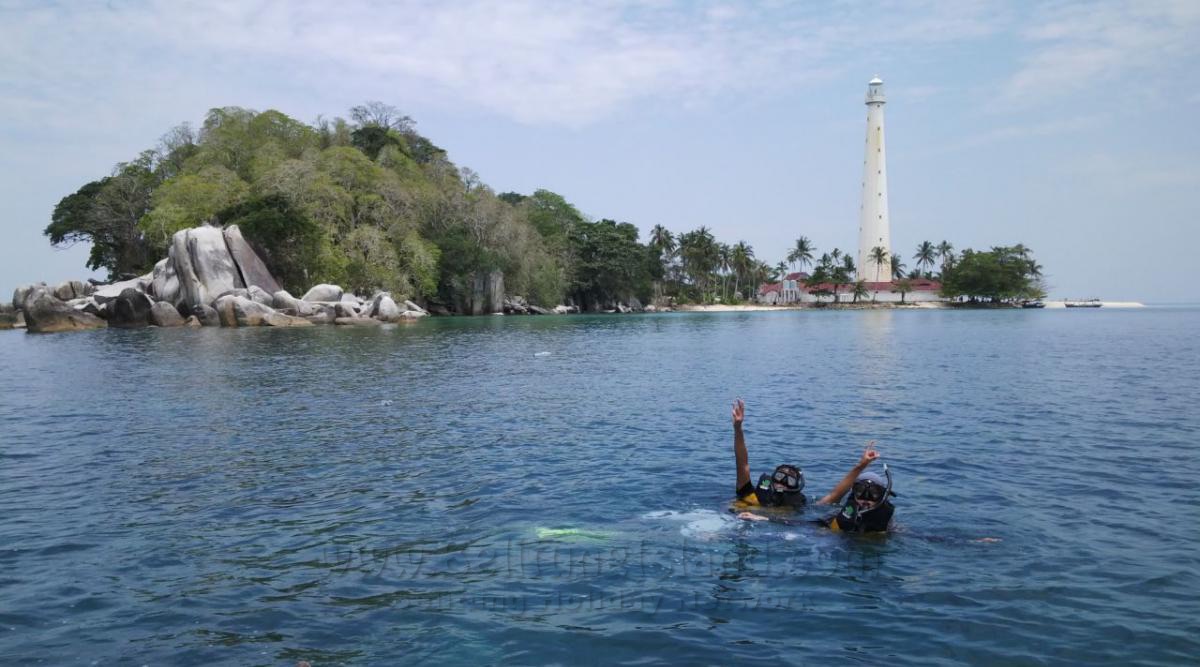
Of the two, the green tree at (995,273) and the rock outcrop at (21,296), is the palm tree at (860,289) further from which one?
the rock outcrop at (21,296)

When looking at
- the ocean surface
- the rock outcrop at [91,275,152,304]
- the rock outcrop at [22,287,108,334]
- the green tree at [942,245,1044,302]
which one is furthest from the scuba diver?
the green tree at [942,245,1044,302]

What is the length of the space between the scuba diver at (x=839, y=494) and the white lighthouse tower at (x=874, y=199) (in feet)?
454

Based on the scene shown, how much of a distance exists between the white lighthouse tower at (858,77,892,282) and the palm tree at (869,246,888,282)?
20 cm

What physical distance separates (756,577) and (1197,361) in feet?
124

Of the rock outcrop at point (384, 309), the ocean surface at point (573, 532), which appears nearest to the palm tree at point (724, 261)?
the rock outcrop at point (384, 309)

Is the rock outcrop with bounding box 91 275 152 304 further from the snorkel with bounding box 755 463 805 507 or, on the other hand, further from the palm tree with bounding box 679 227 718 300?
the palm tree with bounding box 679 227 718 300

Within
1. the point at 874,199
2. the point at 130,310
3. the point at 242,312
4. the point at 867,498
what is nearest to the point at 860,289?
the point at 874,199

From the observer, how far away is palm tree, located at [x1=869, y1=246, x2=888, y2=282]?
480ft

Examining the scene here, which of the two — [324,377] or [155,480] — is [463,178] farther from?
[155,480]

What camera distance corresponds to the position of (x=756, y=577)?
880cm

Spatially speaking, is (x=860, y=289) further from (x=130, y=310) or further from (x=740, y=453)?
(x=740, y=453)

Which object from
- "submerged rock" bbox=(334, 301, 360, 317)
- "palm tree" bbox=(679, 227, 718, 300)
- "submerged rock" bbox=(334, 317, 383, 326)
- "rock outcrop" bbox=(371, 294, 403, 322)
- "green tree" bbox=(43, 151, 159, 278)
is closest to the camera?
"submerged rock" bbox=(334, 317, 383, 326)

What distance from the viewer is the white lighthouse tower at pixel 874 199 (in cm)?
13612

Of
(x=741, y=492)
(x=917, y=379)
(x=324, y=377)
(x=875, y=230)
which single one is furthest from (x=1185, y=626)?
(x=875, y=230)
